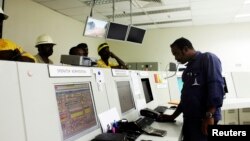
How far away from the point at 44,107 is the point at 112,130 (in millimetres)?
515

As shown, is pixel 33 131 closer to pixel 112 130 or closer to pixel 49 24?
pixel 112 130

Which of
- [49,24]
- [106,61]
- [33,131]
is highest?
[49,24]

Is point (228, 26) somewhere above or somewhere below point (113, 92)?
above

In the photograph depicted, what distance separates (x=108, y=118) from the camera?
146cm

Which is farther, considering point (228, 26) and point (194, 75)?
point (228, 26)

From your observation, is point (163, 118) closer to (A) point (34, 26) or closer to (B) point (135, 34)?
(B) point (135, 34)

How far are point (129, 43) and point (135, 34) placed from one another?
2.96 meters

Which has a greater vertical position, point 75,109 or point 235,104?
point 75,109

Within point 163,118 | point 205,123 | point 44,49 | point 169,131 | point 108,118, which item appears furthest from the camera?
point 44,49

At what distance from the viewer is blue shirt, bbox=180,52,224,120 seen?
1729 mm

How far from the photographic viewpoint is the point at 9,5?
401 cm

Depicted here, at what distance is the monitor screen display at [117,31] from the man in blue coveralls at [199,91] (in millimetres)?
1936

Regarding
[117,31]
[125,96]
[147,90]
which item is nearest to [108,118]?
[125,96]

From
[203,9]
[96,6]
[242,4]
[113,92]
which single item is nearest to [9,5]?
[96,6]
